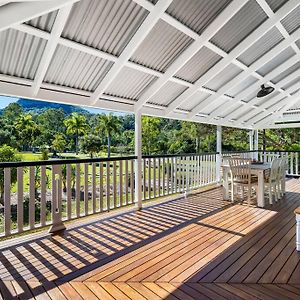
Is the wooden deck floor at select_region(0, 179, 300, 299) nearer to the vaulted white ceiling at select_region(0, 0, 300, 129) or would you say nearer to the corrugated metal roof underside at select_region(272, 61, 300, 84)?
the vaulted white ceiling at select_region(0, 0, 300, 129)

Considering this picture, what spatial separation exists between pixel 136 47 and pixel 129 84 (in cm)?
101

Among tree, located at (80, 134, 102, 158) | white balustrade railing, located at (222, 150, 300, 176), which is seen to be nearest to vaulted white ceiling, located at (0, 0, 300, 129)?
white balustrade railing, located at (222, 150, 300, 176)

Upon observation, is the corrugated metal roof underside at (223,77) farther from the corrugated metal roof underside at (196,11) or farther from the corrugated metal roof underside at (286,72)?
the corrugated metal roof underside at (286,72)

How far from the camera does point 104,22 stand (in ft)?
10.7

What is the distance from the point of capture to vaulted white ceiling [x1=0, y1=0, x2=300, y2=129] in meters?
3.02

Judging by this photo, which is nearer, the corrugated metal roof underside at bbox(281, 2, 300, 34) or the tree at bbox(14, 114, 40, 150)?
the corrugated metal roof underside at bbox(281, 2, 300, 34)

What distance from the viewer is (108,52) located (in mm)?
3717

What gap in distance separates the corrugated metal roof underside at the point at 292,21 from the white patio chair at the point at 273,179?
266 cm

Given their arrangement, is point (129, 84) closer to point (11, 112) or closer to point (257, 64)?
point (257, 64)

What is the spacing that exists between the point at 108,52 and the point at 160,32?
798 millimetres

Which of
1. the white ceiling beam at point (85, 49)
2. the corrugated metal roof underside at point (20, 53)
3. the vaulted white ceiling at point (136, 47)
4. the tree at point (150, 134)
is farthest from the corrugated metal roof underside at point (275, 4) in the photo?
the tree at point (150, 134)


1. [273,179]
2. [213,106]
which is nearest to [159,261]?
[273,179]

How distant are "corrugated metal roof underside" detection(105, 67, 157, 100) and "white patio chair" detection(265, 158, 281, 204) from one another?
10.9ft

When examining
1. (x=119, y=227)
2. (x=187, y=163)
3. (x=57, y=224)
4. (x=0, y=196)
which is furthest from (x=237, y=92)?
(x=0, y=196)
